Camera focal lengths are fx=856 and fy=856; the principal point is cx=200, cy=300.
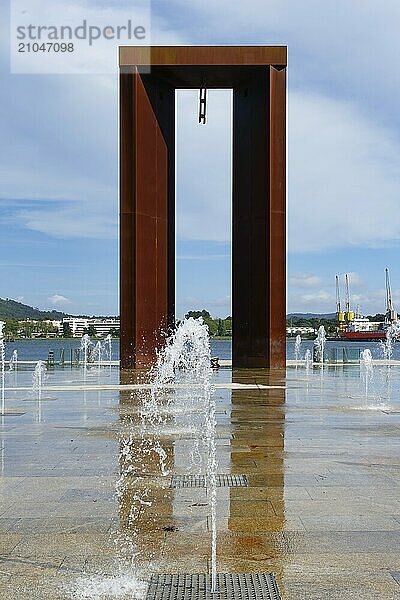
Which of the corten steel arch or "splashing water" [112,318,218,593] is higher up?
the corten steel arch

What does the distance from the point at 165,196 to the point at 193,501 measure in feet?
70.1

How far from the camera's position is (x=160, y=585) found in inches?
176

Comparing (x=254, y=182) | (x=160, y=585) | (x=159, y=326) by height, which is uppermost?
(x=254, y=182)

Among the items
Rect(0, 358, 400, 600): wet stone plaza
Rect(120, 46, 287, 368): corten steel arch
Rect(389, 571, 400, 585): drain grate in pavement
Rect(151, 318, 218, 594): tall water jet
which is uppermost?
Rect(120, 46, 287, 368): corten steel arch

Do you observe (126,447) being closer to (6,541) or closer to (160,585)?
(6,541)

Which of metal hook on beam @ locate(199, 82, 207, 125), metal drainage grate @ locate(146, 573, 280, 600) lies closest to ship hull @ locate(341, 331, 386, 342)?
metal hook on beam @ locate(199, 82, 207, 125)

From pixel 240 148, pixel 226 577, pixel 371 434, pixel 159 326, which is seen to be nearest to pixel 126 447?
pixel 371 434

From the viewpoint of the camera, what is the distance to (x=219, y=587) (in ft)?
14.5

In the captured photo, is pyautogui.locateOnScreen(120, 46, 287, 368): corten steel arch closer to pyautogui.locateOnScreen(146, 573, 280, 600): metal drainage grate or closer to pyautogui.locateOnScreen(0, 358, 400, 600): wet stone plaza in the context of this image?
pyautogui.locateOnScreen(0, 358, 400, 600): wet stone plaza

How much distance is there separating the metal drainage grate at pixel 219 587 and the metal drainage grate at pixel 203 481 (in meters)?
2.49

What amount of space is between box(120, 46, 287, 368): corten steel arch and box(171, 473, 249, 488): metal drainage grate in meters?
17.6

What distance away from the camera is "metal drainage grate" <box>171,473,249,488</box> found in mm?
7133

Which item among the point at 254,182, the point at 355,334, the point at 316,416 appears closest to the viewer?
the point at 316,416

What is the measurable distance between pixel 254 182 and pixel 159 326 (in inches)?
208
